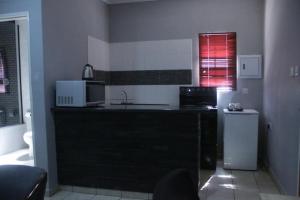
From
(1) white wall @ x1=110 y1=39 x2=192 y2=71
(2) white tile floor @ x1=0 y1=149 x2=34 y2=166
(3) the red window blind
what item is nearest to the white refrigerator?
(3) the red window blind

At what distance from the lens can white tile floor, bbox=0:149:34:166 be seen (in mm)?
4269

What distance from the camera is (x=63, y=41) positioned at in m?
3.41

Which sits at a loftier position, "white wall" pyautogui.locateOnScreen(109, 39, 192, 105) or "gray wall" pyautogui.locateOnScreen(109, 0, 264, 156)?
"gray wall" pyautogui.locateOnScreen(109, 0, 264, 156)

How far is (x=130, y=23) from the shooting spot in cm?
490

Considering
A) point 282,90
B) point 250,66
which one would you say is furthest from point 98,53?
point 282,90

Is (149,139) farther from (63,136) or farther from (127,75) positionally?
(127,75)

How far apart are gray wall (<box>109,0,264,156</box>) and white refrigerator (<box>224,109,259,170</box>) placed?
22.7 inches

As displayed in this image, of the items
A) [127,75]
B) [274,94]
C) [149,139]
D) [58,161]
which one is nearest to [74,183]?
[58,161]

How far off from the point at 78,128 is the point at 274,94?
8.40 ft

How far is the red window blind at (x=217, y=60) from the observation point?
456 centimetres

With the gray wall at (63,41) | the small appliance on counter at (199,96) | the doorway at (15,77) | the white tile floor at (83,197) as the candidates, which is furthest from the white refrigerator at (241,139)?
the doorway at (15,77)

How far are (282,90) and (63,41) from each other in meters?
2.74

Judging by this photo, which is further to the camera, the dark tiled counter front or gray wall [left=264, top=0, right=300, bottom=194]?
the dark tiled counter front

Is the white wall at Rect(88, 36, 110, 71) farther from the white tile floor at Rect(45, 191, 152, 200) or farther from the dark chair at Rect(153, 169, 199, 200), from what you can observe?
the dark chair at Rect(153, 169, 199, 200)
